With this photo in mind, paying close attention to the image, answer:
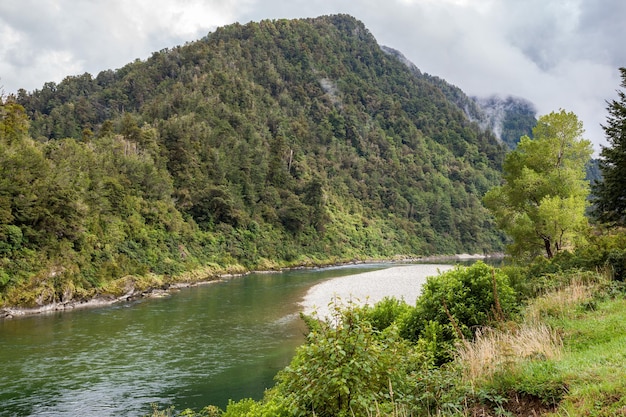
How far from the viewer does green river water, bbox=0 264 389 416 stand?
15.9 metres

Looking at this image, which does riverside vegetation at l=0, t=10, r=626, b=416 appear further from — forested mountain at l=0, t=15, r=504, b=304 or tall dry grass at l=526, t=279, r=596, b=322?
forested mountain at l=0, t=15, r=504, b=304

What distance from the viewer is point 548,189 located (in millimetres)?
28609

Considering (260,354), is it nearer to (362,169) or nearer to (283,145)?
(283,145)

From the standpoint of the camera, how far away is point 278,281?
181ft

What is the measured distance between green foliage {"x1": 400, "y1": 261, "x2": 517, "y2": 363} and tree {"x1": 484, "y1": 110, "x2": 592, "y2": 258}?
17591 millimetres

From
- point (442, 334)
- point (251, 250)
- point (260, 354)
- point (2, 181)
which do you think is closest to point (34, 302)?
point (2, 181)

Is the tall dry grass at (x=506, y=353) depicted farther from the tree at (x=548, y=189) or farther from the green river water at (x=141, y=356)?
the tree at (x=548, y=189)

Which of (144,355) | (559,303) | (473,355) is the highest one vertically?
(559,303)

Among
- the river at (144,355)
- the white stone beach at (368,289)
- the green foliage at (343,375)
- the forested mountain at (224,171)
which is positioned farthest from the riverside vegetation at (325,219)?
the white stone beach at (368,289)

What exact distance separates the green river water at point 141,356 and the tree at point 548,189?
17.2 m

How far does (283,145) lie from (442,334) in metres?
93.8

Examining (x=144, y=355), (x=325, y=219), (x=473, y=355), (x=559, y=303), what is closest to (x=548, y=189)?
(x=559, y=303)

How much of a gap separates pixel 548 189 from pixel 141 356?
2741cm

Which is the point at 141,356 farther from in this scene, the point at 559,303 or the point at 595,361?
the point at 595,361
